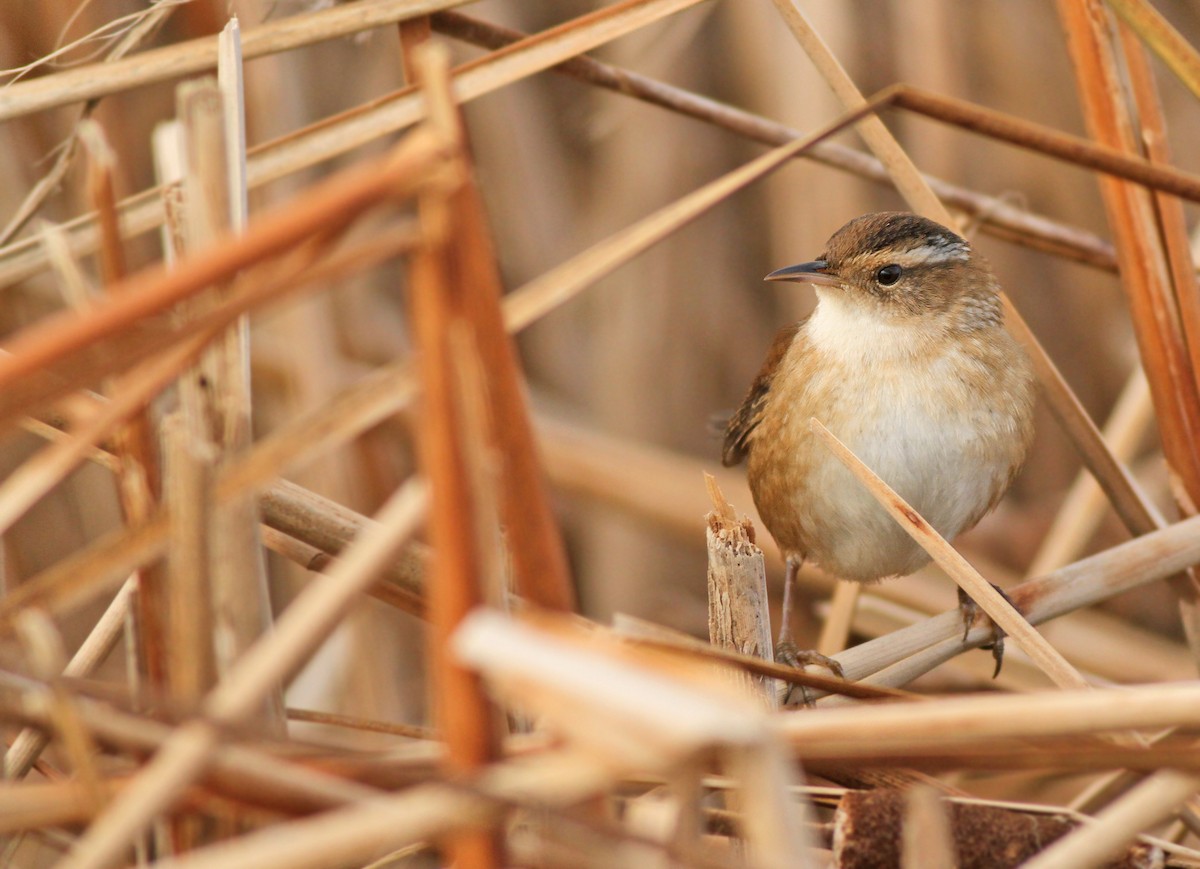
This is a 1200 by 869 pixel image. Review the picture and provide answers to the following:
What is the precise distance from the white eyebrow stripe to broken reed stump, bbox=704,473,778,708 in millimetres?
1088

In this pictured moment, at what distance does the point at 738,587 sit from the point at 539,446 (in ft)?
3.18

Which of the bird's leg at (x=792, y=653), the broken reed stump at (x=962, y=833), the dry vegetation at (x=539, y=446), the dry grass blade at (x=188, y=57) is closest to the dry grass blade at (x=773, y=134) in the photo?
the dry vegetation at (x=539, y=446)

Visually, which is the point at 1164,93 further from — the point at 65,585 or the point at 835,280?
the point at 65,585

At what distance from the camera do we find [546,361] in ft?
16.2

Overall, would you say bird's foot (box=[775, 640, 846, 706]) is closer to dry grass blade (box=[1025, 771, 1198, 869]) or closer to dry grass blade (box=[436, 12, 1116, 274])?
dry grass blade (box=[1025, 771, 1198, 869])

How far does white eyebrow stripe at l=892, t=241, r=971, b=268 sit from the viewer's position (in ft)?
9.87

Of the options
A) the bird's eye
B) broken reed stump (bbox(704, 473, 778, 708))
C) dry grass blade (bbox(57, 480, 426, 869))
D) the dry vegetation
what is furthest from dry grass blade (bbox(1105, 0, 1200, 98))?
dry grass blade (bbox(57, 480, 426, 869))

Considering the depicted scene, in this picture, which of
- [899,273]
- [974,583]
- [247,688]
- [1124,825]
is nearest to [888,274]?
[899,273]

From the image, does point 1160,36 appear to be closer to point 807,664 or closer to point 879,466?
point 879,466

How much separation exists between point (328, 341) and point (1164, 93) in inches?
127

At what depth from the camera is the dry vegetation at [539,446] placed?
1255mm

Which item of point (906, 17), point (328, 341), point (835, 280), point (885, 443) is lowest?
point (885, 443)

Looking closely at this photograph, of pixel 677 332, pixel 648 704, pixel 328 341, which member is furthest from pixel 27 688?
pixel 677 332

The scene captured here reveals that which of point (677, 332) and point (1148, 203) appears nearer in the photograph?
point (1148, 203)
